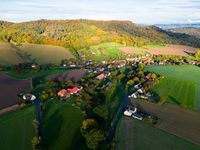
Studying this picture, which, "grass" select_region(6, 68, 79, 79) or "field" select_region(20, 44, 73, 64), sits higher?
"field" select_region(20, 44, 73, 64)

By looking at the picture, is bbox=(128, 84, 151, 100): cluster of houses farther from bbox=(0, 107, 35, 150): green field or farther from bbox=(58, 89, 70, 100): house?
bbox=(0, 107, 35, 150): green field

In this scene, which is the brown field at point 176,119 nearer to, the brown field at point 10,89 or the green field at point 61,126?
the green field at point 61,126

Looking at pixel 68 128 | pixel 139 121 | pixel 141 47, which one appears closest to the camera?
pixel 68 128

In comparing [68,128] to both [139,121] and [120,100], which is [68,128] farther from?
[120,100]

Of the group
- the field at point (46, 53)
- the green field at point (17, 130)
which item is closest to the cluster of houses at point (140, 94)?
the green field at point (17, 130)

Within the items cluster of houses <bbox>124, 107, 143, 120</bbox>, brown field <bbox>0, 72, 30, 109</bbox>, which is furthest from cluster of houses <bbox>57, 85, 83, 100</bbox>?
cluster of houses <bbox>124, 107, 143, 120</bbox>

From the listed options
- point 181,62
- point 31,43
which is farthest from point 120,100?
point 31,43

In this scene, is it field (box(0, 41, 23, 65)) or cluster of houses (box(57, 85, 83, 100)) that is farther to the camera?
field (box(0, 41, 23, 65))
